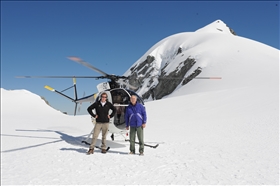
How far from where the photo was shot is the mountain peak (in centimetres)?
11161

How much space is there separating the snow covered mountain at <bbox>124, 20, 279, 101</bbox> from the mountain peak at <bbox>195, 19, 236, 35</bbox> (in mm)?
24940

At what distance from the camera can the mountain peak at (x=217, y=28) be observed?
366 ft

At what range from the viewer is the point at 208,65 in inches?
2212

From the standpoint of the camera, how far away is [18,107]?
1136 inches

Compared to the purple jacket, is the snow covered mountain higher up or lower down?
higher up

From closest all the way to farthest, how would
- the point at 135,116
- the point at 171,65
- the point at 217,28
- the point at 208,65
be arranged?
the point at 135,116
the point at 208,65
the point at 171,65
the point at 217,28

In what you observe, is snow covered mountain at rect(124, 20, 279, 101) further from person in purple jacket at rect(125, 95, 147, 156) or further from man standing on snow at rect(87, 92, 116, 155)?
person in purple jacket at rect(125, 95, 147, 156)

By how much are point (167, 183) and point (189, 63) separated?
60446mm

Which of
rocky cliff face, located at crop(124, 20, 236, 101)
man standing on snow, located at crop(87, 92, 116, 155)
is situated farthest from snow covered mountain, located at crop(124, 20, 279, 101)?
man standing on snow, located at crop(87, 92, 116, 155)

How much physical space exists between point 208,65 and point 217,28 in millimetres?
69114

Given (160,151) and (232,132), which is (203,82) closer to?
(232,132)

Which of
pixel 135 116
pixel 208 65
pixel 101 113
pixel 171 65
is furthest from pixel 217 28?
pixel 101 113

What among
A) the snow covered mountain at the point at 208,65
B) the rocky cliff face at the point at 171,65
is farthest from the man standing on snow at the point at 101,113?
the rocky cliff face at the point at 171,65

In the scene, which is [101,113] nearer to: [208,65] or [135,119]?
[135,119]
